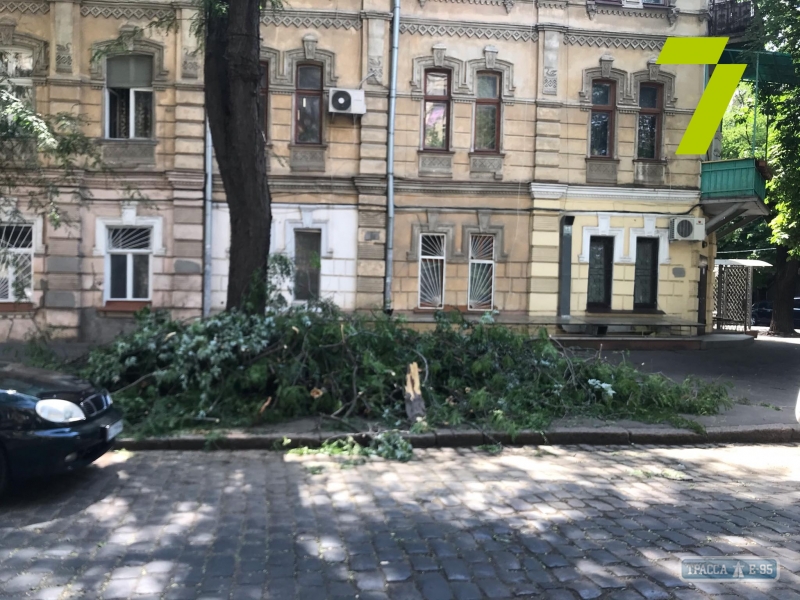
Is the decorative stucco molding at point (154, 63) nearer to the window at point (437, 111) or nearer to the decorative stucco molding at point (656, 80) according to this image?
the window at point (437, 111)

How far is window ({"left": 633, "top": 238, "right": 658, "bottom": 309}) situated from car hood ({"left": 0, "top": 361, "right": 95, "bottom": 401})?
1458 centimetres

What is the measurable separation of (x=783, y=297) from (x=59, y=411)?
1069 inches

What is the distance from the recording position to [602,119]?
56.7ft

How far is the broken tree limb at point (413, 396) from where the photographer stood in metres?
8.31

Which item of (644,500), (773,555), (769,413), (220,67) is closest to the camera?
(773,555)

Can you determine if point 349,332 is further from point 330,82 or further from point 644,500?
point 330,82

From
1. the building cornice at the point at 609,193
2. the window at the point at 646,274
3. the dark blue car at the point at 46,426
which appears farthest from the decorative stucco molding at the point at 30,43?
the window at the point at 646,274

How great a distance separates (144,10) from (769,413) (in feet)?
50.0

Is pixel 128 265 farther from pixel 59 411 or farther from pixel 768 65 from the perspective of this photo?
pixel 768 65

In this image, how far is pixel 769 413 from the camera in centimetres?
960

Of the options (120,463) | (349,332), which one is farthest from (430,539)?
(349,332)

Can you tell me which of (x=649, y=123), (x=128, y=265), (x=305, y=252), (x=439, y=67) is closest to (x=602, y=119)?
A: (x=649, y=123)

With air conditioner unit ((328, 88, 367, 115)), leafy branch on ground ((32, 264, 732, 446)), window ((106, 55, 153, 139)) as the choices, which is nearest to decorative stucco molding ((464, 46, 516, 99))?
air conditioner unit ((328, 88, 367, 115))

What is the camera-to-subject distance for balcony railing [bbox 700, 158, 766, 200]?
16703mm
